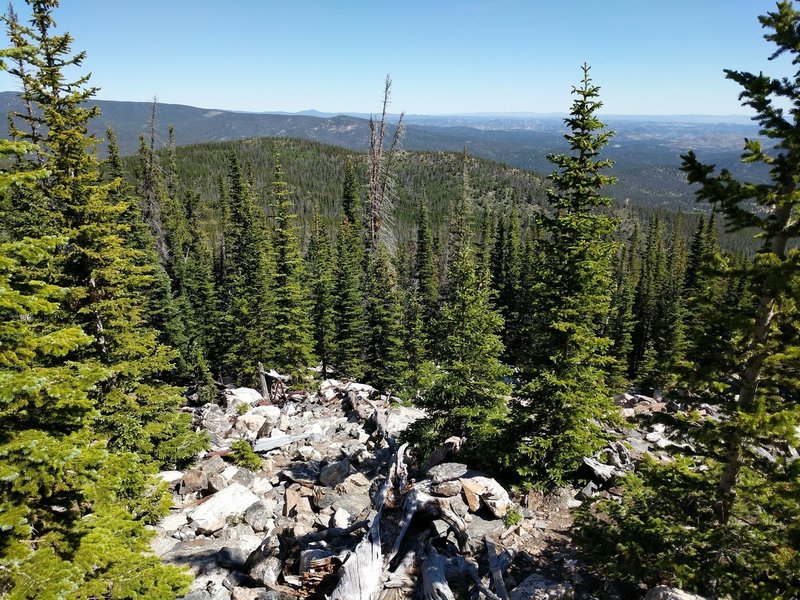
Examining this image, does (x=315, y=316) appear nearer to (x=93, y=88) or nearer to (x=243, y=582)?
(x=93, y=88)

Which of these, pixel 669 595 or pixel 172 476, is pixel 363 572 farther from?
pixel 172 476

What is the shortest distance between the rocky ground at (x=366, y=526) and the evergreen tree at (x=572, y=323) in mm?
1261

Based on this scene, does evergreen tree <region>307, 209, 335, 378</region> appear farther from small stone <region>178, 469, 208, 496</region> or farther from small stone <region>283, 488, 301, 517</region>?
small stone <region>283, 488, 301, 517</region>

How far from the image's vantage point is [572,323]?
508 inches

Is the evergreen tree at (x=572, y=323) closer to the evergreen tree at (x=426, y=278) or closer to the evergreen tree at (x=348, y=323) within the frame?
the evergreen tree at (x=348, y=323)

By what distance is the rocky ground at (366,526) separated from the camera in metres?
8.59

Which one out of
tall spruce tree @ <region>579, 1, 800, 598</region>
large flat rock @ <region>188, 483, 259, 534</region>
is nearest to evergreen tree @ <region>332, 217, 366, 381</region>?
large flat rock @ <region>188, 483, 259, 534</region>

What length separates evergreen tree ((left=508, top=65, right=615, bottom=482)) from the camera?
12.8 m

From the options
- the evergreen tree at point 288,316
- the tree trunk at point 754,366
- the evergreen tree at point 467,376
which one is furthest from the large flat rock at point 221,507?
the evergreen tree at point 288,316

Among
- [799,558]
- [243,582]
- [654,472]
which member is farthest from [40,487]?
[799,558]

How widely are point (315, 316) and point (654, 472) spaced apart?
109 ft

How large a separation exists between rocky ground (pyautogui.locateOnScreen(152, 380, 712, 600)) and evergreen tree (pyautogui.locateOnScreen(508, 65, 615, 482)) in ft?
4.14

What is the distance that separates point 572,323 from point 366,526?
766 centimetres

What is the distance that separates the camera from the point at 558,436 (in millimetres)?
12938
